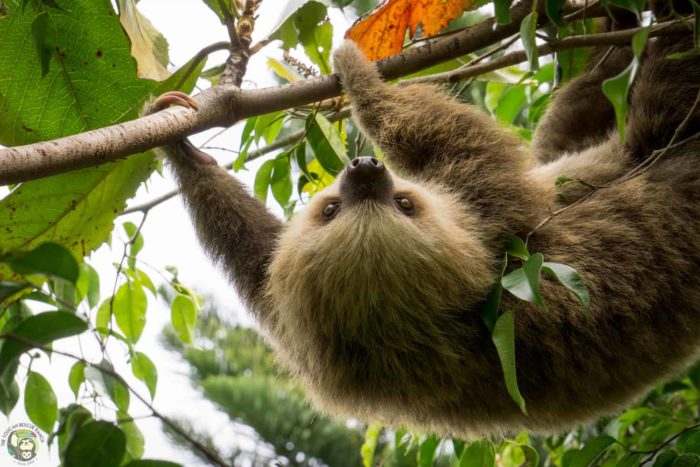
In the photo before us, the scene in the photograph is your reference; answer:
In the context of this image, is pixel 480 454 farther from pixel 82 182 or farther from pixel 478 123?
pixel 82 182

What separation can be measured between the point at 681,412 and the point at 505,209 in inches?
133

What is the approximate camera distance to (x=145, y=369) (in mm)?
3213

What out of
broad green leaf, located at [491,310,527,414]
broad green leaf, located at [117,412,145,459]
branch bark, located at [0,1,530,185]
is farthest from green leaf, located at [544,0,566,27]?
broad green leaf, located at [117,412,145,459]

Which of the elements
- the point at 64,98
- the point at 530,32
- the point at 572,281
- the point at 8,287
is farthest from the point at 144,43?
the point at 572,281

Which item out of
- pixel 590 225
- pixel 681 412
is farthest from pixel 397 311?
pixel 681 412

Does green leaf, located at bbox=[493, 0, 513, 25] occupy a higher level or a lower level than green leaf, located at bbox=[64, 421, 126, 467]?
higher

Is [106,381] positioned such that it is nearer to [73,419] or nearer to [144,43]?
[73,419]

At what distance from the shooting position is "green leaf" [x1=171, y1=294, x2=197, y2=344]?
3.64 m

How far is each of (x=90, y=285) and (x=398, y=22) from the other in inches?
76.8

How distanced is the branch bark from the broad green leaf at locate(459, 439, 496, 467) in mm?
1688

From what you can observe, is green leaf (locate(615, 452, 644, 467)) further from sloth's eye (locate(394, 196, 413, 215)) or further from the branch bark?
the branch bark

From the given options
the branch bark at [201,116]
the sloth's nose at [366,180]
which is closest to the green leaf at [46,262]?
the branch bark at [201,116]

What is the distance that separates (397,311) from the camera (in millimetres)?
2939

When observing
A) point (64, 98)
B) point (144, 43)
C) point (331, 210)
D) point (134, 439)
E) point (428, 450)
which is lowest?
point (428, 450)
